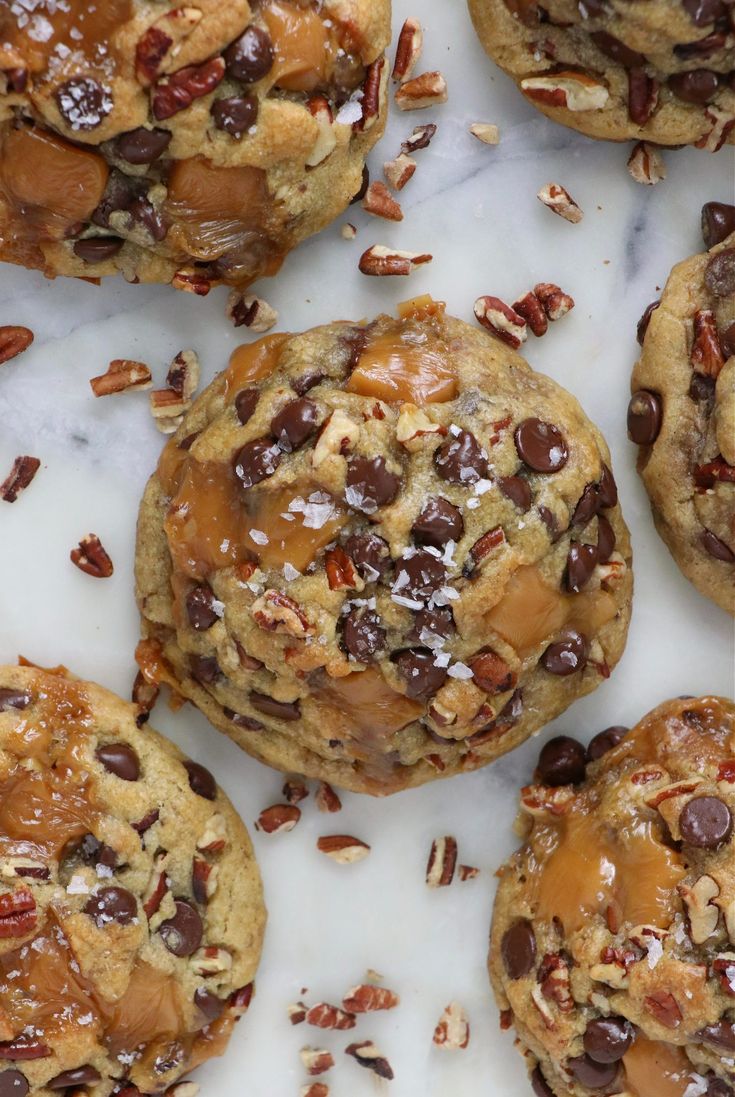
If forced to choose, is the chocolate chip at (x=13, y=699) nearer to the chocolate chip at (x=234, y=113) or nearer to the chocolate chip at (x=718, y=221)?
the chocolate chip at (x=234, y=113)

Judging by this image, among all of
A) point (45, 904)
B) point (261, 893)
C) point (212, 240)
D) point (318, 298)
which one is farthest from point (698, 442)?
point (45, 904)

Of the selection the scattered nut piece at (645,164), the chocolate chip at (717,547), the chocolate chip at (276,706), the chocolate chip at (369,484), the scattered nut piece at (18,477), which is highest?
the scattered nut piece at (645,164)

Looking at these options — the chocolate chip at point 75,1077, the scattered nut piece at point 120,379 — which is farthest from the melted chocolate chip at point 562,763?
the scattered nut piece at point 120,379

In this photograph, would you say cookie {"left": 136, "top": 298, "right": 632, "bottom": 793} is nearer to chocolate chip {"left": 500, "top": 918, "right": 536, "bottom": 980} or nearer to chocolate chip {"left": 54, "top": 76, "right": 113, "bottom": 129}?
chocolate chip {"left": 500, "top": 918, "right": 536, "bottom": 980}

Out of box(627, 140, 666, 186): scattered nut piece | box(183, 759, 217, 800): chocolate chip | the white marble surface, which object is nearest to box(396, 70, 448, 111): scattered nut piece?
the white marble surface

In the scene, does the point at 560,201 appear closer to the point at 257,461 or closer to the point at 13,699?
the point at 257,461
